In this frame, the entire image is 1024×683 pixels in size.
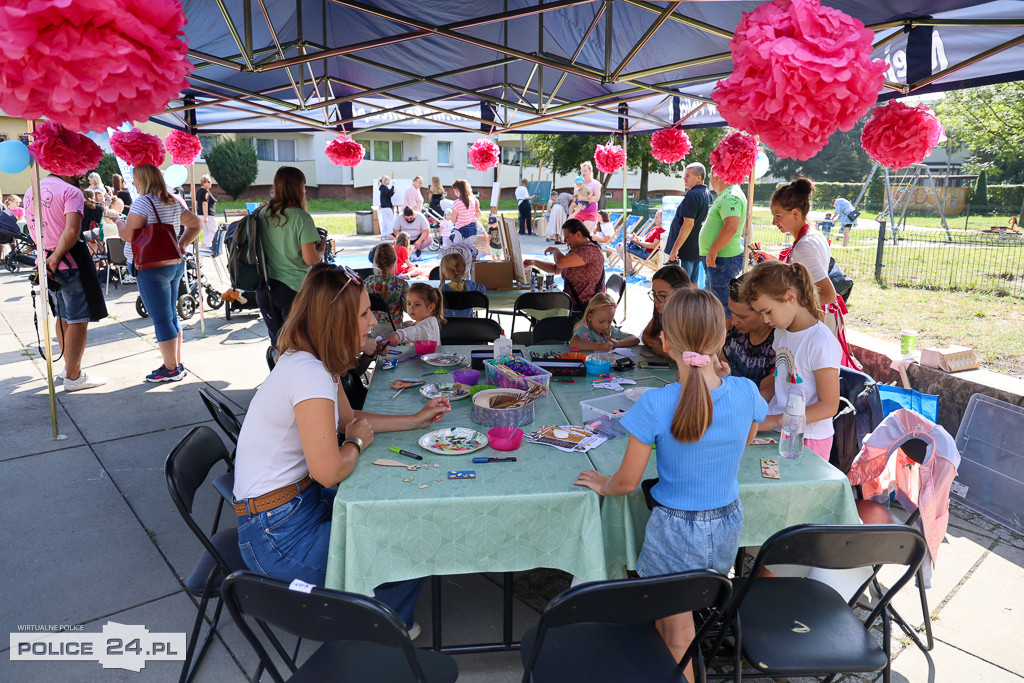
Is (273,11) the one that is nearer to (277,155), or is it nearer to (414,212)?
(414,212)

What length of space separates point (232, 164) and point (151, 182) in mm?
27683

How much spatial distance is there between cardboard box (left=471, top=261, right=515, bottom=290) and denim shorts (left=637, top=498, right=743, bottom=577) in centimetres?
453

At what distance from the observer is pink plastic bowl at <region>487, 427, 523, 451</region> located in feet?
7.82

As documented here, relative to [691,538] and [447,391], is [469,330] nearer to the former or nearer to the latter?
[447,391]

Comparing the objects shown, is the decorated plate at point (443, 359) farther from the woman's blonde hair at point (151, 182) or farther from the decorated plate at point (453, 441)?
the woman's blonde hair at point (151, 182)

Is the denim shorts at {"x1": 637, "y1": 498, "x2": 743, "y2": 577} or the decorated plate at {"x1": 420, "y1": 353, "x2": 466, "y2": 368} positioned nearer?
the denim shorts at {"x1": 637, "y1": 498, "x2": 743, "y2": 577}

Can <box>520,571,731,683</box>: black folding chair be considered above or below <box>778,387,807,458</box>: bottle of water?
below

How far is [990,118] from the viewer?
22.1 metres

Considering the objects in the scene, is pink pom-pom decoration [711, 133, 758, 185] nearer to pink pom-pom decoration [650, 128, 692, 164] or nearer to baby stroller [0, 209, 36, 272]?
pink pom-pom decoration [650, 128, 692, 164]

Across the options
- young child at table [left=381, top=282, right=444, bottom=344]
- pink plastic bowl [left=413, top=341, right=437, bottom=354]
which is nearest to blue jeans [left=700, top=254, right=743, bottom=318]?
young child at table [left=381, top=282, right=444, bottom=344]

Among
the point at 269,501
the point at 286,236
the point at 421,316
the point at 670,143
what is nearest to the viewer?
the point at 269,501

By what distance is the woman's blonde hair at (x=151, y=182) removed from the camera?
5.35 metres

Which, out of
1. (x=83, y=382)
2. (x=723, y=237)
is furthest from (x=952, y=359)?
(x=83, y=382)

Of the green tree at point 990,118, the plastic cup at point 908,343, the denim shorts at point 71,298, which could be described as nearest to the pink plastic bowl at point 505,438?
the plastic cup at point 908,343
